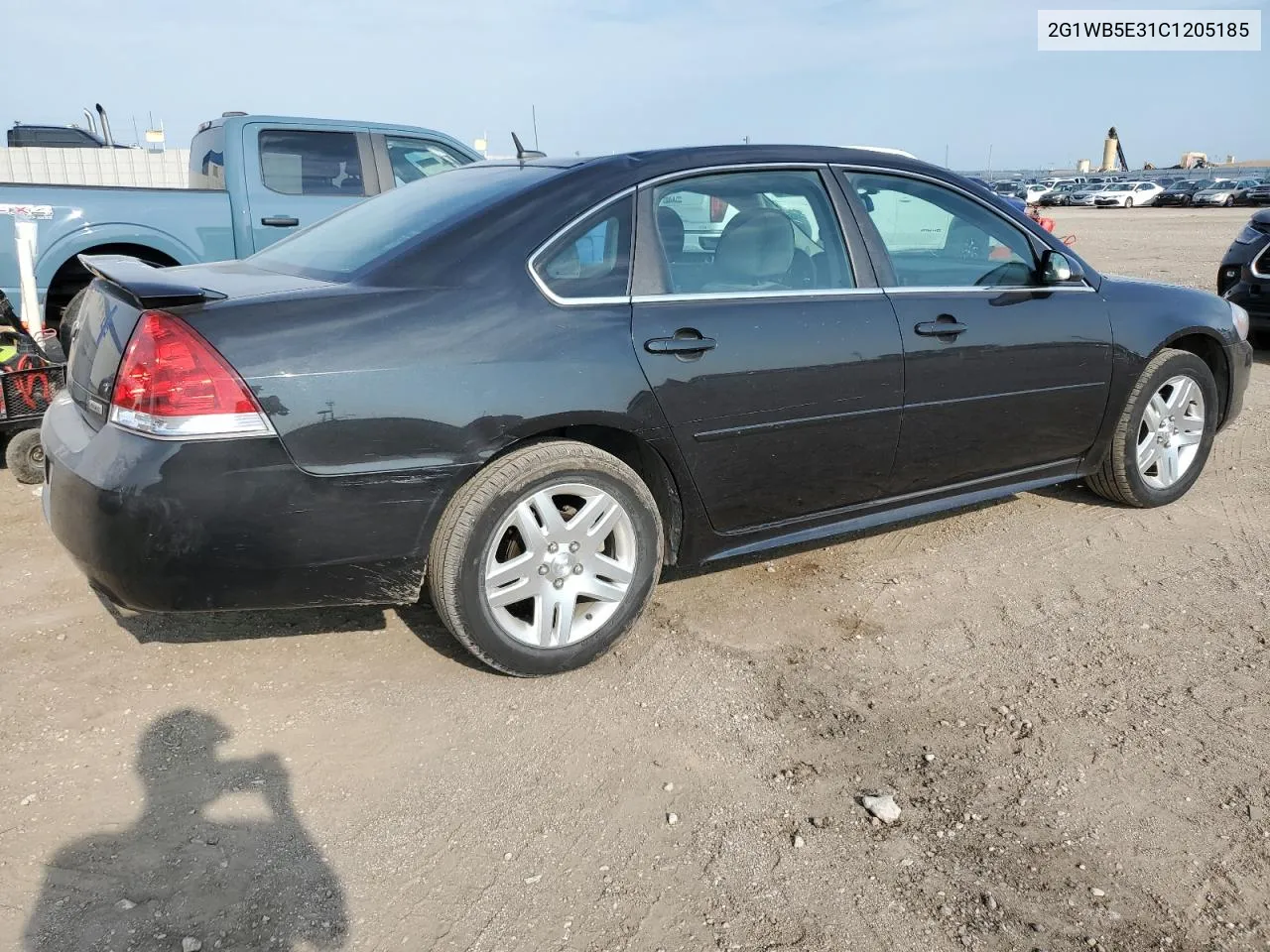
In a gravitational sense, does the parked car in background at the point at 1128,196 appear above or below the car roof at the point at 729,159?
above

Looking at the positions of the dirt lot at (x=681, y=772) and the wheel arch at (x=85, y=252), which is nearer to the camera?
the dirt lot at (x=681, y=772)

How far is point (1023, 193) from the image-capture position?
54906 millimetres

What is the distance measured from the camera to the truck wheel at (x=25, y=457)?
5066 mm

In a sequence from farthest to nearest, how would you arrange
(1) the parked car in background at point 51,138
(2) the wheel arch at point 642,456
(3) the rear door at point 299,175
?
(1) the parked car in background at point 51,138 < (3) the rear door at point 299,175 < (2) the wheel arch at point 642,456

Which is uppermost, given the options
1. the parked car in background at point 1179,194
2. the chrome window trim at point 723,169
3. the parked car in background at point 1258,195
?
the parked car in background at point 1179,194

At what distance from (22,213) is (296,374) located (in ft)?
15.8

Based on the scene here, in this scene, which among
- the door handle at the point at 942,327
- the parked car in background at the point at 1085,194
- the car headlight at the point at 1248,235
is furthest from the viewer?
the parked car in background at the point at 1085,194

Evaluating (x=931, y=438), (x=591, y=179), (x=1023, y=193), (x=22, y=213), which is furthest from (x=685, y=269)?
(x=1023, y=193)

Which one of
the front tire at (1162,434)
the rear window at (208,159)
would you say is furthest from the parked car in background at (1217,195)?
the rear window at (208,159)

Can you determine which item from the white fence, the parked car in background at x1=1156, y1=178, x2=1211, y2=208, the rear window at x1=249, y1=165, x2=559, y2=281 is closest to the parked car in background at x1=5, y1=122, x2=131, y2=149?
the white fence

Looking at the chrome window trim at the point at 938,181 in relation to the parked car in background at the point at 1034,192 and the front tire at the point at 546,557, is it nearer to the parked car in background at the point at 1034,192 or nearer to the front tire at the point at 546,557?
the front tire at the point at 546,557

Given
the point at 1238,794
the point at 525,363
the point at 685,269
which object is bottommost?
the point at 1238,794

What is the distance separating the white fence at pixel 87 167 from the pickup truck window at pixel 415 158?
681cm

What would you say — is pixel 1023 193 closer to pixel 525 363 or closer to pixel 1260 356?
pixel 1260 356
